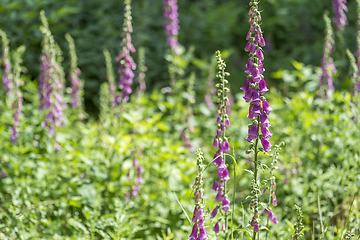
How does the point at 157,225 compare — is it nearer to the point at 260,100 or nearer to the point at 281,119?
the point at 260,100

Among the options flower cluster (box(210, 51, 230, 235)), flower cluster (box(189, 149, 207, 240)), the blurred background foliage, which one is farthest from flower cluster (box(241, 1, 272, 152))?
the blurred background foliage

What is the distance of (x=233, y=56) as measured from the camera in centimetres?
848

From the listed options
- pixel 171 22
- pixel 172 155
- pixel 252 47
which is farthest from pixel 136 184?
pixel 171 22

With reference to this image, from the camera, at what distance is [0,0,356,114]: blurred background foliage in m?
7.01

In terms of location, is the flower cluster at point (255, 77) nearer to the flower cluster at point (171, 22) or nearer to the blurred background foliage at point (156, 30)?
the flower cluster at point (171, 22)

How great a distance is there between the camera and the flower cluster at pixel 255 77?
197 cm

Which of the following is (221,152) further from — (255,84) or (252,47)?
(252,47)

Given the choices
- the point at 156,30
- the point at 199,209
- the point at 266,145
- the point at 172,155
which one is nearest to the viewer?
the point at 199,209

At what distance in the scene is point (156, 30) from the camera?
Result: 808cm

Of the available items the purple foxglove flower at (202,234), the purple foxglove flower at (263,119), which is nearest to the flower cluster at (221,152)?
the purple foxglove flower at (202,234)

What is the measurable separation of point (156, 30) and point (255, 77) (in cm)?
651

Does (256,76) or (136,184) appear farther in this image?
(136,184)

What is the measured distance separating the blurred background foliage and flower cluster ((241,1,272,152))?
5.25m

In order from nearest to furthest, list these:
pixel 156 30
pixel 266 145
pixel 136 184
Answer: pixel 266 145 → pixel 136 184 → pixel 156 30
